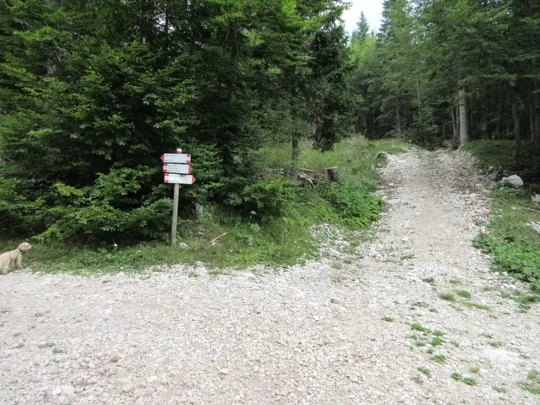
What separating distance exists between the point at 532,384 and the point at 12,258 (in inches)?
331

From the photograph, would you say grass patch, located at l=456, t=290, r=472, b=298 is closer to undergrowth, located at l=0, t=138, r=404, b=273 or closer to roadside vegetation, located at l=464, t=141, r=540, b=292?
roadside vegetation, located at l=464, t=141, r=540, b=292

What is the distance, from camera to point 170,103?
6609 mm

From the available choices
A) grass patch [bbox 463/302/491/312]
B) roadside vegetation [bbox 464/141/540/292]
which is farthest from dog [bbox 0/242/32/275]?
roadside vegetation [bbox 464/141/540/292]

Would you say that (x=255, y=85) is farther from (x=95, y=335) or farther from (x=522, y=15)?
(x=522, y=15)

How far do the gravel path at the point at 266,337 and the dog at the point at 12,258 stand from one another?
31 centimetres

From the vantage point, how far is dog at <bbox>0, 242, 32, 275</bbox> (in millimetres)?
5693

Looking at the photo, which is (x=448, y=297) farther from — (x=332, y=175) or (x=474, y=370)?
(x=332, y=175)

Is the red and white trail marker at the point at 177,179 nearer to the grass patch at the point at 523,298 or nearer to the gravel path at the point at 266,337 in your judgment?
the gravel path at the point at 266,337

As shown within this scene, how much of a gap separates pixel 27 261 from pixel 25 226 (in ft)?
5.04

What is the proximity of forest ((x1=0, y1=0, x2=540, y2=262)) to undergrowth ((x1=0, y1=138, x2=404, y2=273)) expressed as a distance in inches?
3.3

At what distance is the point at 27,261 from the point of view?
621cm

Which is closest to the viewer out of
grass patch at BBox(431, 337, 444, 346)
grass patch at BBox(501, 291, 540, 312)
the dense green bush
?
grass patch at BBox(431, 337, 444, 346)

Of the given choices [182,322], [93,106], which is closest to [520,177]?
[182,322]

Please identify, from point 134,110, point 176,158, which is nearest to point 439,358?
point 176,158
